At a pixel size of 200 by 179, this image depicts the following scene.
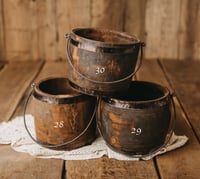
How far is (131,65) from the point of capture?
1.24 meters

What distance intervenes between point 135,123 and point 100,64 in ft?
0.60

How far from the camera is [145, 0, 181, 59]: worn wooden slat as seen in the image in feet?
7.24

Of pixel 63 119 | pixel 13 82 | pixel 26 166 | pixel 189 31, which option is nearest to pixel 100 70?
pixel 63 119

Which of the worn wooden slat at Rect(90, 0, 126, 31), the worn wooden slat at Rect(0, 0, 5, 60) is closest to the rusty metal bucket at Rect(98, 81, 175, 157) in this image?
the worn wooden slat at Rect(90, 0, 126, 31)

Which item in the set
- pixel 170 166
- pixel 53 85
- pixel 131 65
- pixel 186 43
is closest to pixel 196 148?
pixel 170 166

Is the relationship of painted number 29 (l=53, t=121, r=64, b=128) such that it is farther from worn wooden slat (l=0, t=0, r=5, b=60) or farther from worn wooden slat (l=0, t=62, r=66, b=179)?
worn wooden slat (l=0, t=0, r=5, b=60)

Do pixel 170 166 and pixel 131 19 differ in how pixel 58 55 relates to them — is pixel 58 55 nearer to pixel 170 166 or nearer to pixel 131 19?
pixel 131 19

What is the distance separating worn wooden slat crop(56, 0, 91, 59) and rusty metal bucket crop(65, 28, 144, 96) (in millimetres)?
955

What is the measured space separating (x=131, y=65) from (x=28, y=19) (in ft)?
3.60

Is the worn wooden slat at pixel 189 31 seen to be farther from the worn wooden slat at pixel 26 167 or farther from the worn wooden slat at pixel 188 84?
the worn wooden slat at pixel 26 167

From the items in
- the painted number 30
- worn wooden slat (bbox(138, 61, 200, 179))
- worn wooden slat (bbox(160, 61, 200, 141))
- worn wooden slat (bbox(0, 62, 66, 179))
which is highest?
the painted number 30

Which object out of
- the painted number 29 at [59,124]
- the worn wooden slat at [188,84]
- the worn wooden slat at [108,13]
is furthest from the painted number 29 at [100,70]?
the worn wooden slat at [108,13]

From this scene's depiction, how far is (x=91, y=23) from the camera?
7.25 feet

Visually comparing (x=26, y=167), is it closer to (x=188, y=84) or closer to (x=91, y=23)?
(x=188, y=84)
